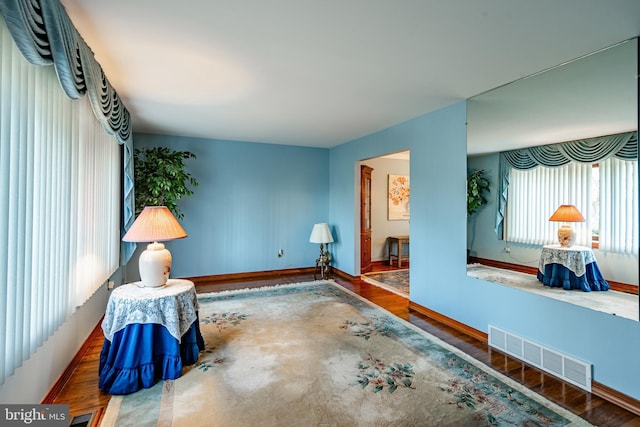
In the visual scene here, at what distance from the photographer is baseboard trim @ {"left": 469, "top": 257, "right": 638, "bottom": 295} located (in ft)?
6.94

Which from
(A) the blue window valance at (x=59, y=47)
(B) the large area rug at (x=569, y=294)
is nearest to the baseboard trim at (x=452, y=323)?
(B) the large area rug at (x=569, y=294)

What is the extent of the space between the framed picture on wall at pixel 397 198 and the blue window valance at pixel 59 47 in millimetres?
5610

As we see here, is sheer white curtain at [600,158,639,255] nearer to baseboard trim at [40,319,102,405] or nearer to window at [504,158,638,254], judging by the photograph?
window at [504,158,638,254]

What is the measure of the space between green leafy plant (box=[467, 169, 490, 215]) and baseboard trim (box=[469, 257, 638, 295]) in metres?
0.51

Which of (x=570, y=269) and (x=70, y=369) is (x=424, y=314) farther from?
(x=70, y=369)

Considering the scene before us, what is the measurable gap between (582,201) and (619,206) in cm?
23

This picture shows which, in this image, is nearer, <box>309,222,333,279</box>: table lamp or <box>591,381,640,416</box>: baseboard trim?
<box>591,381,640,416</box>: baseboard trim

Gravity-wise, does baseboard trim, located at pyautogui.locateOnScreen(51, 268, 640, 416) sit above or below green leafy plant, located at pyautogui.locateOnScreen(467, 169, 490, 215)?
below

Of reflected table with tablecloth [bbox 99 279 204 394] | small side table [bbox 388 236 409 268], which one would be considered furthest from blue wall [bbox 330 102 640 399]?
reflected table with tablecloth [bbox 99 279 204 394]

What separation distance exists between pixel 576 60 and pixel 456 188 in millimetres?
1428

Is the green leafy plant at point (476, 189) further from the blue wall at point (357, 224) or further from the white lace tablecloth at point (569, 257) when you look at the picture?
the white lace tablecloth at point (569, 257)

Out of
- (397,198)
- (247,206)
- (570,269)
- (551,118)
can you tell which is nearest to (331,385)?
(570,269)

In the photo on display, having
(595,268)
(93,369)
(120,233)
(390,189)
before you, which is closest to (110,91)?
(120,233)

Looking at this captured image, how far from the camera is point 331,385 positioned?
2.26 metres
